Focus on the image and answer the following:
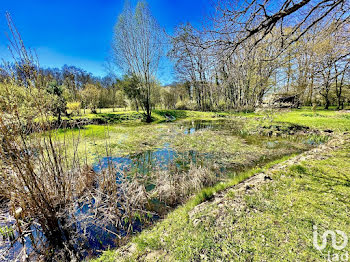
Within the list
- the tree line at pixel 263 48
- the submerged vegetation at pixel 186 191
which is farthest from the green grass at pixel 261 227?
the tree line at pixel 263 48

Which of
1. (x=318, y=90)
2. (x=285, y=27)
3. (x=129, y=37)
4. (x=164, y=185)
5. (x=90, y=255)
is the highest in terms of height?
(x=129, y=37)

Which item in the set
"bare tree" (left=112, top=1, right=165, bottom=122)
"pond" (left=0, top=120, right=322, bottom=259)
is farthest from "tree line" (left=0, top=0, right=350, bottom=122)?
"bare tree" (left=112, top=1, right=165, bottom=122)

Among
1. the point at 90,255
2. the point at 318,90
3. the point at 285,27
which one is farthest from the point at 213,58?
the point at 90,255

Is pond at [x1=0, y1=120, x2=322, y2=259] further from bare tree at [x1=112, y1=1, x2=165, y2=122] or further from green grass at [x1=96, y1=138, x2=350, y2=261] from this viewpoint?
bare tree at [x1=112, y1=1, x2=165, y2=122]

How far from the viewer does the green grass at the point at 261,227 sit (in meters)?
1.43

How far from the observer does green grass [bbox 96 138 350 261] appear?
1429mm

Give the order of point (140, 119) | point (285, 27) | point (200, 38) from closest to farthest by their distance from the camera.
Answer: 1. point (200, 38)
2. point (285, 27)
3. point (140, 119)

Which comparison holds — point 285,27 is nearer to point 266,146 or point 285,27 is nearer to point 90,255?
point 266,146

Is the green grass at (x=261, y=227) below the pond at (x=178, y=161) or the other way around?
the other way around

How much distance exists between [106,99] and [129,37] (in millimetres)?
16629

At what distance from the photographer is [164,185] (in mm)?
2977

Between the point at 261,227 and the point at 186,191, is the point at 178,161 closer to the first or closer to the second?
the point at 186,191

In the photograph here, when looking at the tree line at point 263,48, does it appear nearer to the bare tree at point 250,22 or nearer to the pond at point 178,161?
the bare tree at point 250,22

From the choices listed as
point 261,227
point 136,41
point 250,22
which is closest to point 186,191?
point 261,227
